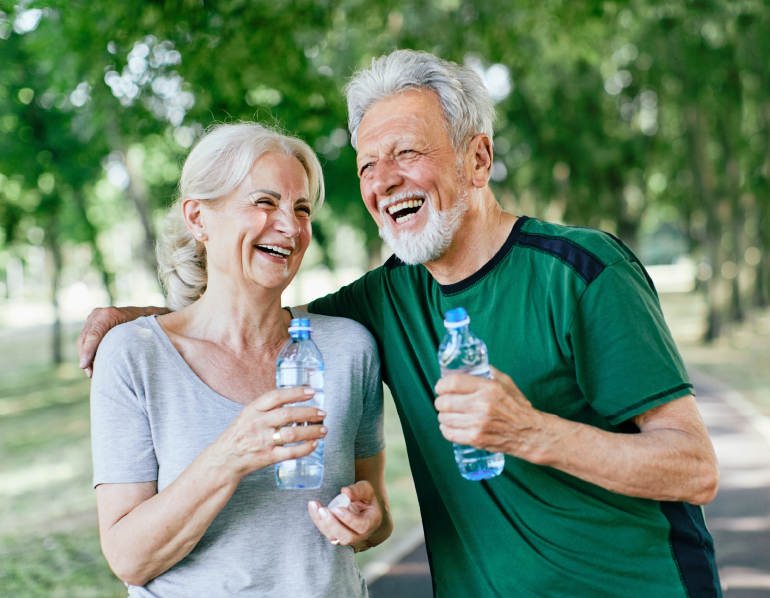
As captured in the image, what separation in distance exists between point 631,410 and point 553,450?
0.36 meters

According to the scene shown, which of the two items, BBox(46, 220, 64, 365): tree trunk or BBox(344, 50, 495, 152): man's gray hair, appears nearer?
BBox(344, 50, 495, 152): man's gray hair

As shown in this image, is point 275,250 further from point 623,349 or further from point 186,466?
point 623,349

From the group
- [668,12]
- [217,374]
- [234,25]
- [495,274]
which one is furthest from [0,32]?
[668,12]

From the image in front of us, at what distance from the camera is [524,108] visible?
62.1ft

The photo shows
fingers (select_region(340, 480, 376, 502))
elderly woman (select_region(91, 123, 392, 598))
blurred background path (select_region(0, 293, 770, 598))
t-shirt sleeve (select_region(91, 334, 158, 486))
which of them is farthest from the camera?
blurred background path (select_region(0, 293, 770, 598))

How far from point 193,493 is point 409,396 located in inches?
39.2

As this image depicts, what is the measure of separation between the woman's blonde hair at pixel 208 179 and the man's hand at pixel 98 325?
0.15m

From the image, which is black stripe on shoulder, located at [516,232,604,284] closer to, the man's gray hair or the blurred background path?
the man's gray hair

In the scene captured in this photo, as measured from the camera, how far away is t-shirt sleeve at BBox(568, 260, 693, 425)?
231 cm

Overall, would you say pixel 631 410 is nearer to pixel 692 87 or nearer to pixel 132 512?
pixel 132 512

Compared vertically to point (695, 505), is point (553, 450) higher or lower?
higher

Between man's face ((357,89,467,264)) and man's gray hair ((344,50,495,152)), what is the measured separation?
36 mm

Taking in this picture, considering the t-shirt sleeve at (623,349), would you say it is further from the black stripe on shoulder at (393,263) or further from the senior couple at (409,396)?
the black stripe on shoulder at (393,263)

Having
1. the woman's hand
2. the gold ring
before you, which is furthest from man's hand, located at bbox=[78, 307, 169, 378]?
the gold ring
